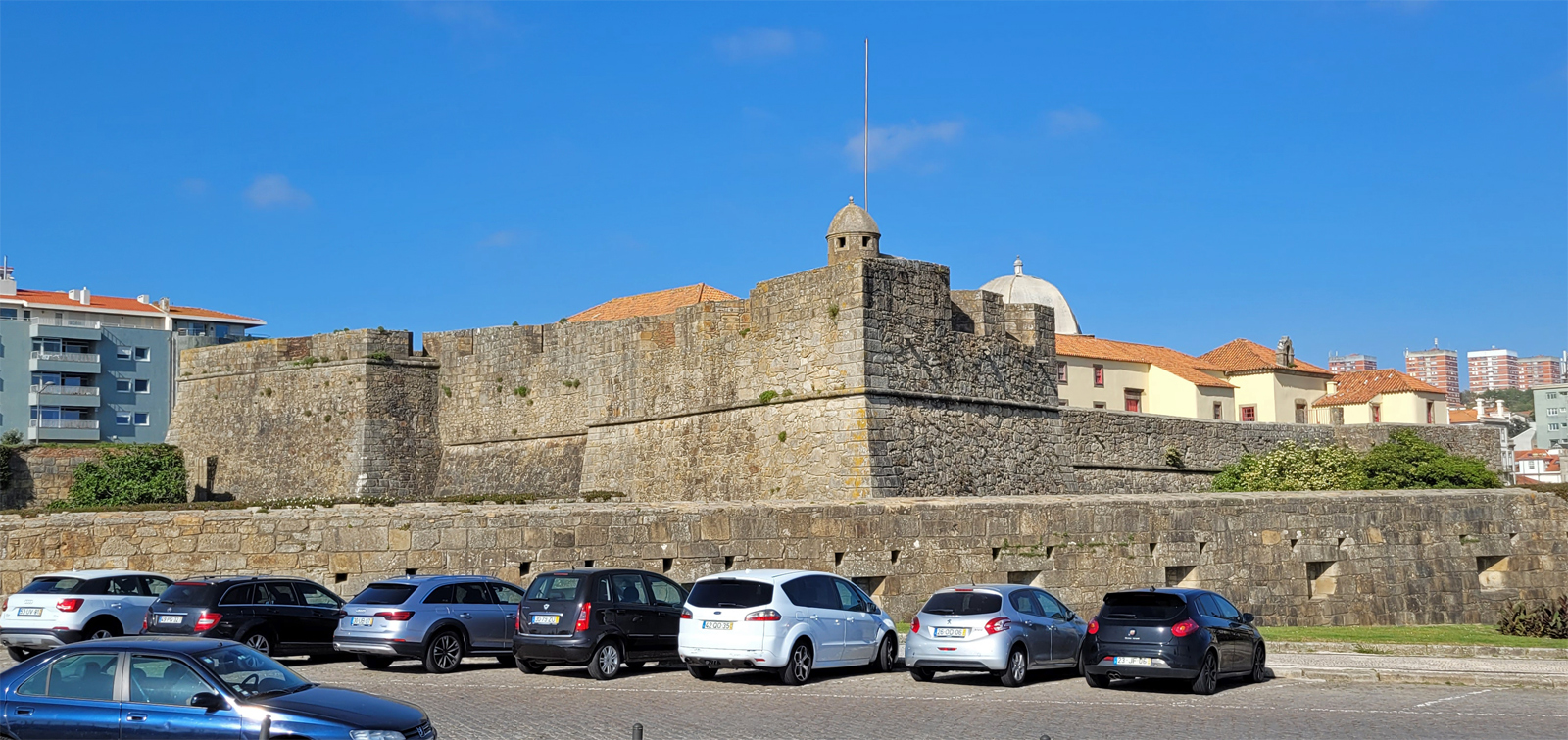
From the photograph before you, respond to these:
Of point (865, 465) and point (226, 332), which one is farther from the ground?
point (226, 332)

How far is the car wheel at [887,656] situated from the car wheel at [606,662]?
3.19 metres

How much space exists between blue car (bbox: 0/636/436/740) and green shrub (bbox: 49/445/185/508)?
35660 millimetres

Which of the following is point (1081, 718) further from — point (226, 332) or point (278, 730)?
point (226, 332)

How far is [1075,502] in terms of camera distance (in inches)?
857

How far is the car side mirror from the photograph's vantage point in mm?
9258

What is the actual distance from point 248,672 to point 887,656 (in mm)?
8923

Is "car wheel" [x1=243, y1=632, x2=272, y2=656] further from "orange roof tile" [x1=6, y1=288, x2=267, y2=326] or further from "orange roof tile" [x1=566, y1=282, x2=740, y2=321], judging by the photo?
"orange roof tile" [x1=6, y1=288, x2=267, y2=326]

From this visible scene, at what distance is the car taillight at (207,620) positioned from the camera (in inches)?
647

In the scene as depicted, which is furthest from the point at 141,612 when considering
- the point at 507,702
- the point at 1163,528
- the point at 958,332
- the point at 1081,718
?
the point at 958,332

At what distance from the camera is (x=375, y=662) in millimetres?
16875

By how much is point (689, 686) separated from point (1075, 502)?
8.76m

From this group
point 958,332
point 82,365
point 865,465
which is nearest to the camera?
point 865,465

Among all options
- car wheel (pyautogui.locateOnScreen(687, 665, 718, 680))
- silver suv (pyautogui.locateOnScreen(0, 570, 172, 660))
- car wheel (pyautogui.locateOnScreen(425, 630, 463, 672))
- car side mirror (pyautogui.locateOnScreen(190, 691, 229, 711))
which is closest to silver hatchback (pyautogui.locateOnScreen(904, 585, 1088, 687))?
car wheel (pyautogui.locateOnScreen(687, 665, 718, 680))

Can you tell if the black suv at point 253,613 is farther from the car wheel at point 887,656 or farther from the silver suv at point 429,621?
the car wheel at point 887,656
